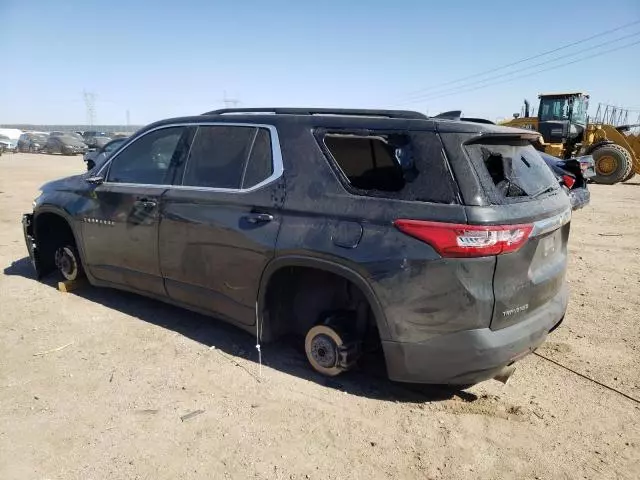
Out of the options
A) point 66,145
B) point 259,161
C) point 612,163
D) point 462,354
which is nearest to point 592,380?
point 462,354

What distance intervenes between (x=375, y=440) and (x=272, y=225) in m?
1.47

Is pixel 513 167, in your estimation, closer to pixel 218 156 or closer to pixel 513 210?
pixel 513 210

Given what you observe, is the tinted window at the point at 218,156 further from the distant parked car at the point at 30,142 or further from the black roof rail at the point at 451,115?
the distant parked car at the point at 30,142

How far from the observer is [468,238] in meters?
2.58

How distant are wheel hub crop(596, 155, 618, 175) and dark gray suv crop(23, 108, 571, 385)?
15320 mm

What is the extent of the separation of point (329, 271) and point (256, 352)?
1126mm

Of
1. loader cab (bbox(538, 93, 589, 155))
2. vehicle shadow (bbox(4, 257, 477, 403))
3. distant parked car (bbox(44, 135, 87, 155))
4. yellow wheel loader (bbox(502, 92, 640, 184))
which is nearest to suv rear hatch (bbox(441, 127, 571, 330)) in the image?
vehicle shadow (bbox(4, 257, 477, 403))

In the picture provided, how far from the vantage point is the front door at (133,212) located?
13.0 feet

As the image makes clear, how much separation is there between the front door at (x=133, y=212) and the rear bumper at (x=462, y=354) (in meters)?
2.16

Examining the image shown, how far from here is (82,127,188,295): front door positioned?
3.96 meters

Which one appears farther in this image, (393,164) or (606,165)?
(606,165)

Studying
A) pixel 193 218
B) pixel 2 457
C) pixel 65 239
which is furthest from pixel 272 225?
pixel 65 239

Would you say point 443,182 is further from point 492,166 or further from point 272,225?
point 272,225

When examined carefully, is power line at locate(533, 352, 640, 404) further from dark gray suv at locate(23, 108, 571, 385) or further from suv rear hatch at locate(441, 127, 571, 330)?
suv rear hatch at locate(441, 127, 571, 330)
